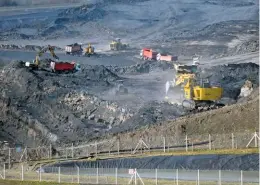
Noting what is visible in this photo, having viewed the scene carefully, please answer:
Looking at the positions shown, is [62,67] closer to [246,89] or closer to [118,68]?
[118,68]

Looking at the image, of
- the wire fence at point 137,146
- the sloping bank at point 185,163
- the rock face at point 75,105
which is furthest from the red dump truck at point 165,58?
the sloping bank at point 185,163

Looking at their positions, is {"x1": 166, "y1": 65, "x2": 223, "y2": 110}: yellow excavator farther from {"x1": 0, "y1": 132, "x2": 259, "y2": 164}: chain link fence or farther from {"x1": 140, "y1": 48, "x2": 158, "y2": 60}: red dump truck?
{"x1": 140, "y1": 48, "x2": 158, "y2": 60}: red dump truck

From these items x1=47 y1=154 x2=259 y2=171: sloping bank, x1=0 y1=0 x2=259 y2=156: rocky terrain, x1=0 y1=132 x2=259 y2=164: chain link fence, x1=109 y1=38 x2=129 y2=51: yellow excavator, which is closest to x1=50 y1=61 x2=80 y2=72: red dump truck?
x1=0 y1=0 x2=259 y2=156: rocky terrain

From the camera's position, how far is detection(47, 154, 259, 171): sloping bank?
28.7m

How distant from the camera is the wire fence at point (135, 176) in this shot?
26641mm

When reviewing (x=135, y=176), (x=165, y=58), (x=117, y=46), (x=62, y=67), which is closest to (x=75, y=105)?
(x=62, y=67)

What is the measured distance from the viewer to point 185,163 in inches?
1170

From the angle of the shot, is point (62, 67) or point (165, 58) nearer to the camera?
point (62, 67)

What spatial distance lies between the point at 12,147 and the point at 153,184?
11331 millimetres

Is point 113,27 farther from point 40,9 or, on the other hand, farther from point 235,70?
point 235,70

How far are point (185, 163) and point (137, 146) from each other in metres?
3.97

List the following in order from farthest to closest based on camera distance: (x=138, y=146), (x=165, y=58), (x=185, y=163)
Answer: (x=165, y=58) → (x=138, y=146) → (x=185, y=163)

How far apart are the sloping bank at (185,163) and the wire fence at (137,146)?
1584mm

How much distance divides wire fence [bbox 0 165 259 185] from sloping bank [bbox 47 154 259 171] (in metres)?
0.98
